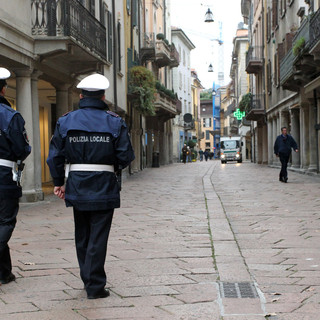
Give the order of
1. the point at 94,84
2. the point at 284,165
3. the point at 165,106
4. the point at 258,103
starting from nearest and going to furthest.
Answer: the point at 94,84 → the point at 284,165 → the point at 165,106 → the point at 258,103

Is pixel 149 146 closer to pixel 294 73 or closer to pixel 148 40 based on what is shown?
pixel 148 40

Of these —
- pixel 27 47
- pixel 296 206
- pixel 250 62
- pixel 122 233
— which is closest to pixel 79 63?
pixel 27 47

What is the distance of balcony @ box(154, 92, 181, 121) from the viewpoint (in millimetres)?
34956

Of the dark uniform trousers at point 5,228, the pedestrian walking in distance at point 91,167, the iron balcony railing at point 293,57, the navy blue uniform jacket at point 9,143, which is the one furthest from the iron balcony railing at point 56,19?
the pedestrian walking in distance at point 91,167

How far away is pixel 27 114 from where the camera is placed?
13500mm

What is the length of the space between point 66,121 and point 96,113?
24cm

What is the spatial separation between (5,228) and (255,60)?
36.1 meters

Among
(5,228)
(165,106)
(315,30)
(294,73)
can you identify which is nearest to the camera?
(5,228)

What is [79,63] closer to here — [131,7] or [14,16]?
[14,16]

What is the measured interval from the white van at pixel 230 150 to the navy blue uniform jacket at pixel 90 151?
4798 cm

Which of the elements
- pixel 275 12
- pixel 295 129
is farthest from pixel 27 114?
pixel 275 12

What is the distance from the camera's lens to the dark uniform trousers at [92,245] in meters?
4.63

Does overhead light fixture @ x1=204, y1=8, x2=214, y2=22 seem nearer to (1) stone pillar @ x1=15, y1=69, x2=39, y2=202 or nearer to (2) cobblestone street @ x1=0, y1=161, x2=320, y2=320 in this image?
(1) stone pillar @ x1=15, y1=69, x2=39, y2=202

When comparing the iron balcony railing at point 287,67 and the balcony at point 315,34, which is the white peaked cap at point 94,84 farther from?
the iron balcony railing at point 287,67
